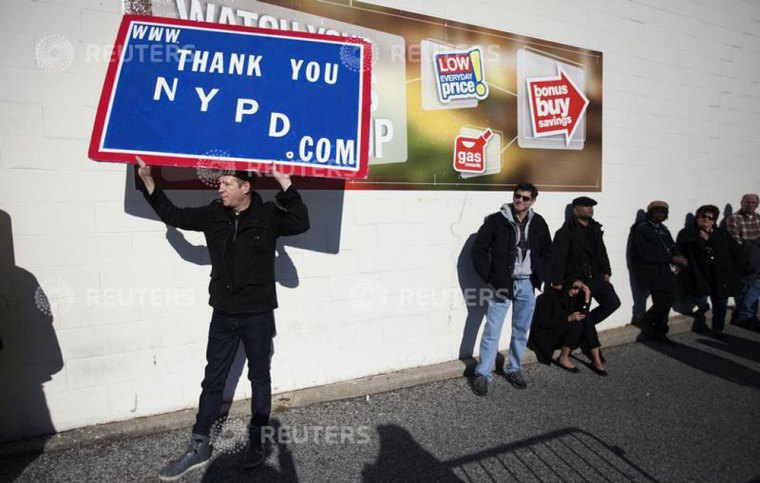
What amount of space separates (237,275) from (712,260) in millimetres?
6250

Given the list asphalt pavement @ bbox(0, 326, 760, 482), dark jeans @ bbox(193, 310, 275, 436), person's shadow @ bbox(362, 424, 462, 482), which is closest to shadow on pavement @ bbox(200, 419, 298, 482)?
asphalt pavement @ bbox(0, 326, 760, 482)

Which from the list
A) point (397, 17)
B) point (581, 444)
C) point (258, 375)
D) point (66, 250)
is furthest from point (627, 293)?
point (66, 250)

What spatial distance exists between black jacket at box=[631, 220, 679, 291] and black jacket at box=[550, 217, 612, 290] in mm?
1214

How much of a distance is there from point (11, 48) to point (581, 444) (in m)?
4.93

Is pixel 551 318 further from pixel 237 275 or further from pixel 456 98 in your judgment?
pixel 237 275

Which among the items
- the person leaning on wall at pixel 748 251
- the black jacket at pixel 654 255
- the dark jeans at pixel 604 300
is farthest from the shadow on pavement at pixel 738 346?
the dark jeans at pixel 604 300

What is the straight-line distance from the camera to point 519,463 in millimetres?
2793

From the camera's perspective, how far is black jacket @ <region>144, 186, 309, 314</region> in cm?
266

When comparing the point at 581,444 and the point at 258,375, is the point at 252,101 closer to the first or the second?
the point at 258,375

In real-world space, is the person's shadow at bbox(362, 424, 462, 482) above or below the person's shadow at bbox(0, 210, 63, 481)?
below

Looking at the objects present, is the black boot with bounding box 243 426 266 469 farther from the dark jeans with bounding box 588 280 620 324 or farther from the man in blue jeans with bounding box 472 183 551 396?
the dark jeans with bounding box 588 280 620 324

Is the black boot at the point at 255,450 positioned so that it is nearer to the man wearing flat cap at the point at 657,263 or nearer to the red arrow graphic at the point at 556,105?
the red arrow graphic at the point at 556,105

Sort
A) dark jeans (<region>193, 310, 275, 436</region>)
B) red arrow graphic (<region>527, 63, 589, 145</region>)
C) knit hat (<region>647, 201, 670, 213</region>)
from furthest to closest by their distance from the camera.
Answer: knit hat (<region>647, 201, 670, 213</region>), red arrow graphic (<region>527, 63, 589, 145</region>), dark jeans (<region>193, 310, 275, 436</region>)

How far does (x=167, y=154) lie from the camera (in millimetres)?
2496
